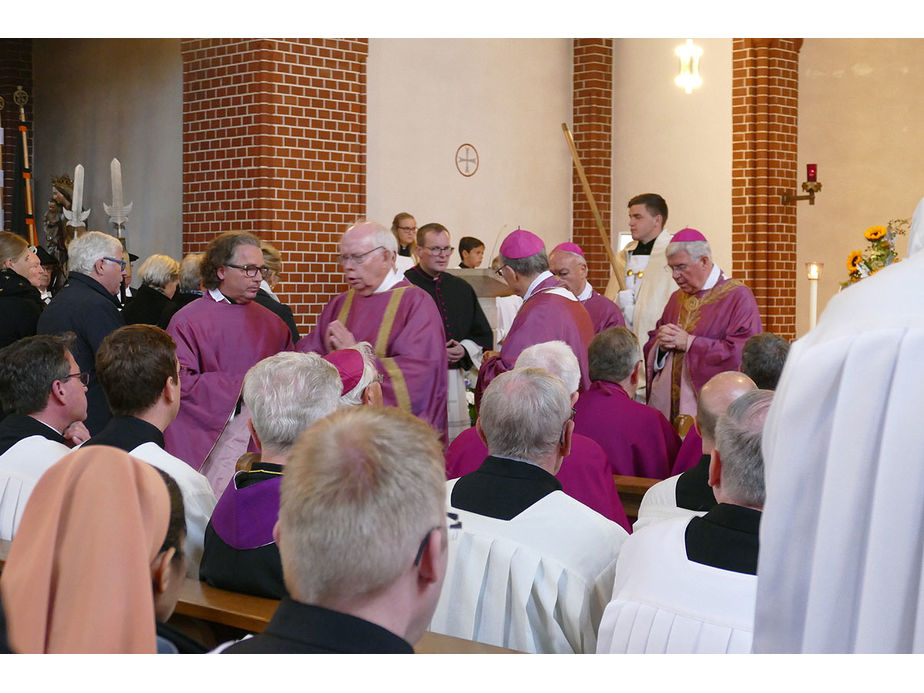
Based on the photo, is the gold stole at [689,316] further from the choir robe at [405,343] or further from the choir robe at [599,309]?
the choir robe at [405,343]

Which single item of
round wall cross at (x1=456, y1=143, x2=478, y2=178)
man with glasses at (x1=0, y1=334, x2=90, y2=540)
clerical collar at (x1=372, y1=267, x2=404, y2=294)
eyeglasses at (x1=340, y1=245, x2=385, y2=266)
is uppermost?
round wall cross at (x1=456, y1=143, x2=478, y2=178)

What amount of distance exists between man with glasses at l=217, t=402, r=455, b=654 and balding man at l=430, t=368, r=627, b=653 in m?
1.32

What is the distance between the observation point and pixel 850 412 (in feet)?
3.79

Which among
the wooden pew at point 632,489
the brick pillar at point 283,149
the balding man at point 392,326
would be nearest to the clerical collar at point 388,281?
the balding man at point 392,326

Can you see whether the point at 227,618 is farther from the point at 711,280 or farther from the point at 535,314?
the point at 711,280

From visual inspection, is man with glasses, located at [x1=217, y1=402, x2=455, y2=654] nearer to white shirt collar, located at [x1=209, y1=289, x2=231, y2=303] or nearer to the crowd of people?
the crowd of people

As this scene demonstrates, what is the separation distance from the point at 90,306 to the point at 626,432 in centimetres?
295

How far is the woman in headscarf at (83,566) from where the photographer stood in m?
1.66

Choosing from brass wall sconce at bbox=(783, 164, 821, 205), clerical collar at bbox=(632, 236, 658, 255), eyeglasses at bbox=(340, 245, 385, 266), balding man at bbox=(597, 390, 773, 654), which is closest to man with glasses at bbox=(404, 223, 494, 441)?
clerical collar at bbox=(632, 236, 658, 255)

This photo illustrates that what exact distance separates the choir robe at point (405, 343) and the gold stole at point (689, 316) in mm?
1681

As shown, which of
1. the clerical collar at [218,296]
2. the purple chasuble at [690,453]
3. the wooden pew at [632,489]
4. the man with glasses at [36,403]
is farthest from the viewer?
the clerical collar at [218,296]

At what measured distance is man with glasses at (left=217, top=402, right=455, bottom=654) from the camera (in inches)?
61.6

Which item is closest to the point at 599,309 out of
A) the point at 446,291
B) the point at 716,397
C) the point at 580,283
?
the point at 580,283

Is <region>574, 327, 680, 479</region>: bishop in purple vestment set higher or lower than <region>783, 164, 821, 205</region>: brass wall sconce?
lower
